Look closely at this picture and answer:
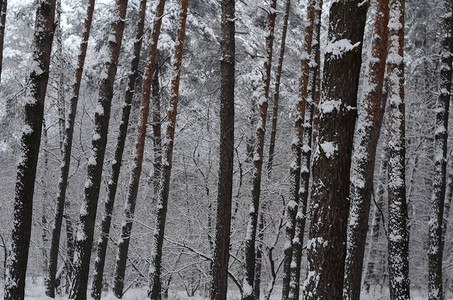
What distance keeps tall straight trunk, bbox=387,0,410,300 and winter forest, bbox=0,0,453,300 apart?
0.03m

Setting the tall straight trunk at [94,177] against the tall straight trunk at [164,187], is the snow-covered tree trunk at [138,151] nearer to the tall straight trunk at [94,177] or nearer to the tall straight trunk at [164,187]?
the tall straight trunk at [164,187]

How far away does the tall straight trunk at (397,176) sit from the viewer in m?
9.74

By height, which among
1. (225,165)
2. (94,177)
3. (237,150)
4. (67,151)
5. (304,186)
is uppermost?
→ (237,150)

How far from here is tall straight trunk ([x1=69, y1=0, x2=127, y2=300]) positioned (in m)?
9.91

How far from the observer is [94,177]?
1006 cm

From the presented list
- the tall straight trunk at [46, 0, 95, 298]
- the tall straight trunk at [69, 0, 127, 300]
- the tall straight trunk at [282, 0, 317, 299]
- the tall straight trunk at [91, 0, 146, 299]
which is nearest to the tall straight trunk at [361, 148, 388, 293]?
the tall straight trunk at [282, 0, 317, 299]

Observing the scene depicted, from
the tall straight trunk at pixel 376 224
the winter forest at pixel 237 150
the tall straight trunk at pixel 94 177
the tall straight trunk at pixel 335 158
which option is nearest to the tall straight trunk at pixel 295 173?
the winter forest at pixel 237 150

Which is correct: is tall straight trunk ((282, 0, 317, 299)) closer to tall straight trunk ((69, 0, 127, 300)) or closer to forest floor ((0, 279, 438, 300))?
tall straight trunk ((69, 0, 127, 300))

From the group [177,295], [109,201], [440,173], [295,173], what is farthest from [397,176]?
[177,295]

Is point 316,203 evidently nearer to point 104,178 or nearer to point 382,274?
point 104,178

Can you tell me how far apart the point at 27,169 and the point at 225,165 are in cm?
329

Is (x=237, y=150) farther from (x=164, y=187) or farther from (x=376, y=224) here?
(x=376, y=224)

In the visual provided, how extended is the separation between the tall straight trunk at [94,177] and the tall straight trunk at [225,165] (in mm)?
2431

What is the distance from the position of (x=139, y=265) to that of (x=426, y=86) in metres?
13.2
